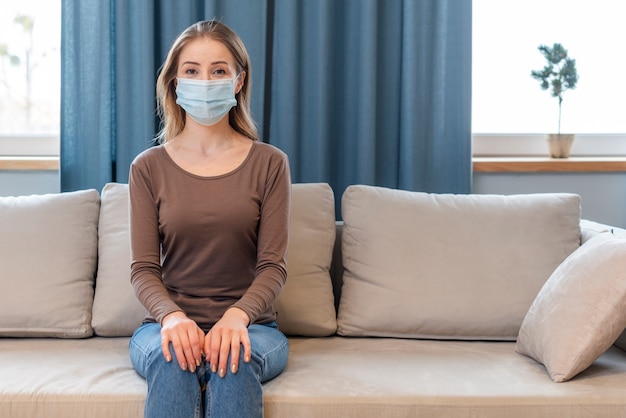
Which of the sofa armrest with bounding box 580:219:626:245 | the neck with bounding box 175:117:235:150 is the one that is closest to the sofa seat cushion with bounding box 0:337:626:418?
the sofa armrest with bounding box 580:219:626:245

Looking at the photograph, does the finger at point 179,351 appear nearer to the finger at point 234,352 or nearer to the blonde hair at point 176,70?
the finger at point 234,352

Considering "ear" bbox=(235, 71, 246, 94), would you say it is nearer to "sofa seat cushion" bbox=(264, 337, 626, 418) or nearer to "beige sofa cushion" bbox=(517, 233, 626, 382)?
"sofa seat cushion" bbox=(264, 337, 626, 418)

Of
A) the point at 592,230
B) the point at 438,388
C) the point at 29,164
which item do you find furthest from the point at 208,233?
the point at 592,230

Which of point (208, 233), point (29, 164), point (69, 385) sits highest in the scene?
point (29, 164)

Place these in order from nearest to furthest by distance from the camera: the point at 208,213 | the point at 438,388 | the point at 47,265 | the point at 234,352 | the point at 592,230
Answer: the point at 234,352
the point at 438,388
the point at 208,213
the point at 47,265
the point at 592,230

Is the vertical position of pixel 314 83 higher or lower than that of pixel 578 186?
higher

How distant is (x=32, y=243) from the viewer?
220 centimetres

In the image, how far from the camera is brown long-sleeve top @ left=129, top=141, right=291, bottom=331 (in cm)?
191

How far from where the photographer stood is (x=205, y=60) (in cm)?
195

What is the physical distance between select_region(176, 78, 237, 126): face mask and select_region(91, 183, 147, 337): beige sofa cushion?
0.46 meters

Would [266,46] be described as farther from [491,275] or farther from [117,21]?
[491,275]

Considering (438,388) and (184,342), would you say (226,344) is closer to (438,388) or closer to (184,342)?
(184,342)

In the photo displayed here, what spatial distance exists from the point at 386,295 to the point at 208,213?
0.58 metres

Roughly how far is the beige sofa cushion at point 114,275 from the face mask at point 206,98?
46 centimetres
